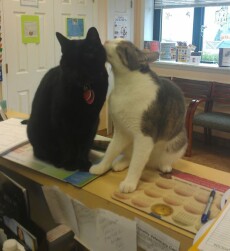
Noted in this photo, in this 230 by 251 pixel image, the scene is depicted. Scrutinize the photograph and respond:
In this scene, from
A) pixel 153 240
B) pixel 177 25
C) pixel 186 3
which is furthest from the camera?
pixel 177 25

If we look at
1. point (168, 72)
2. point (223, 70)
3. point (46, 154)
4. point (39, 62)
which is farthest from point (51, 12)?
point (46, 154)

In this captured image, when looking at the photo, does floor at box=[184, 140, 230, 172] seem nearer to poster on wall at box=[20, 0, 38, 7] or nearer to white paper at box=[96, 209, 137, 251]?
poster on wall at box=[20, 0, 38, 7]

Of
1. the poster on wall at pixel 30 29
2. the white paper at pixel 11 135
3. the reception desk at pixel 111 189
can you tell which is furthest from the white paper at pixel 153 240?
the poster on wall at pixel 30 29

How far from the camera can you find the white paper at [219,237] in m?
0.60

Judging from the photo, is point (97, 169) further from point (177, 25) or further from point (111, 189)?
point (177, 25)

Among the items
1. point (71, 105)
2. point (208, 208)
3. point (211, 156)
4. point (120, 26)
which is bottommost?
point (211, 156)

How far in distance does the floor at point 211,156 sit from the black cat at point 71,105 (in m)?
2.22

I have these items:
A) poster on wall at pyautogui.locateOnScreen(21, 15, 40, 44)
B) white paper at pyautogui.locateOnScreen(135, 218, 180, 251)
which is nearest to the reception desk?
white paper at pyautogui.locateOnScreen(135, 218, 180, 251)

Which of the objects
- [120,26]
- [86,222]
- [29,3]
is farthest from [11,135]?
[120,26]

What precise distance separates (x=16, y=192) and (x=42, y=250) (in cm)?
16

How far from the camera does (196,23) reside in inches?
147

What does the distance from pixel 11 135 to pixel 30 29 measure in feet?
6.54

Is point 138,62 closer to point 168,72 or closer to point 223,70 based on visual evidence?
point 223,70

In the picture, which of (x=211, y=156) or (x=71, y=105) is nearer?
(x=71, y=105)
